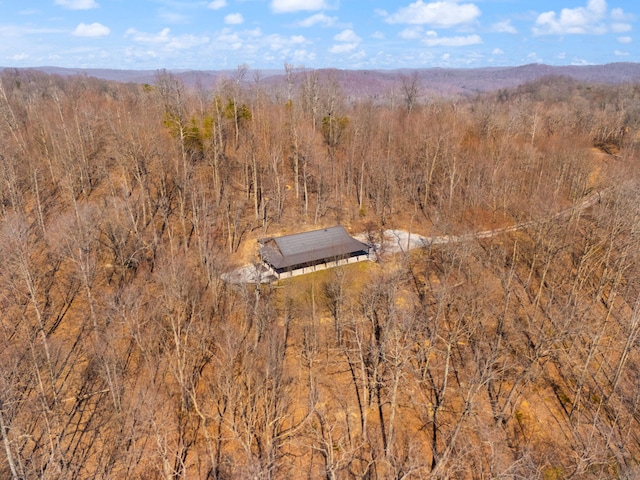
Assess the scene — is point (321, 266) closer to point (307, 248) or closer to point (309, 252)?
point (309, 252)

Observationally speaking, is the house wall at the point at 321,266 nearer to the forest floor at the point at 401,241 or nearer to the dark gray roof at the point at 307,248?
the dark gray roof at the point at 307,248

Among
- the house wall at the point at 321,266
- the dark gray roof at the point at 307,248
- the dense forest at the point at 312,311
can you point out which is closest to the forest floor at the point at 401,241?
the house wall at the point at 321,266

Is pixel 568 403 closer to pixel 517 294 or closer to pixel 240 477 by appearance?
pixel 517 294

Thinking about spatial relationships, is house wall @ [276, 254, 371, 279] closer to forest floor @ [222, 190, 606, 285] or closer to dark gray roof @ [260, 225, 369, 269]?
dark gray roof @ [260, 225, 369, 269]

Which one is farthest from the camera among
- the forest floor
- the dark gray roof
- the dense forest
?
the dark gray roof

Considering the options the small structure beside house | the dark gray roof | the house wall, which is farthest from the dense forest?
the dark gray roof

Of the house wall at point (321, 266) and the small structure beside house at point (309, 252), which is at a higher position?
the small structure beside house at point (309, 252)

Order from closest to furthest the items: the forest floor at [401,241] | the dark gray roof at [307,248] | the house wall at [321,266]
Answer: the forest floor at [401,241] → the dark gray roof at [307,248] → the house wall at [321,266]
